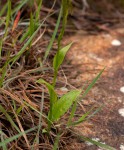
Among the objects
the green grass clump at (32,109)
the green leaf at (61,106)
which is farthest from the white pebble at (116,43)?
the green leaf at (61,106)

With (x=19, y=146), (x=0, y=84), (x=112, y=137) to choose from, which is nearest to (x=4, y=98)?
(x=0, y=84)

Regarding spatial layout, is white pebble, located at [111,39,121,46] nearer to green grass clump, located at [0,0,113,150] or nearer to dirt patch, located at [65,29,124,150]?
dirt patch, located at [65,29,124,150]

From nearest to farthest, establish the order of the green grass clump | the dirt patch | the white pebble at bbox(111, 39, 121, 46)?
1. the green grass clump
2. the dirt patch
3. the white pebble at bbox(111, 39, 121, 46)

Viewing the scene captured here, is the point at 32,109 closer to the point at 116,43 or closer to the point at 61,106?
the point at 61,106

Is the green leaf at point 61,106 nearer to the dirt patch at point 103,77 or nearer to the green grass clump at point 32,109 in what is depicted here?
the green grass clump at point 32,109

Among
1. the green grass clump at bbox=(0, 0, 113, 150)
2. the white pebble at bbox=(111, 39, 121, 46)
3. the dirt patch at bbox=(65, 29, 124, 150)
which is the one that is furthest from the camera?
the white pebble at bbox=(111, 39, 121, 46)

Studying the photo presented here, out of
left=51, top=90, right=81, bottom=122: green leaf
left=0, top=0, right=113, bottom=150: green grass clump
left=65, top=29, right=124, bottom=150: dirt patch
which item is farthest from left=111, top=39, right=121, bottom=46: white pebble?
left=51, top=90, right=81, bottom=122: green leaf

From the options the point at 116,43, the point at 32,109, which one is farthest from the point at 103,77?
the point at 32,109

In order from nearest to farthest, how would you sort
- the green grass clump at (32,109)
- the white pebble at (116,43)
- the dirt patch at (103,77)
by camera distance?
the green grass clump at (32,109), the dirt patch at (103,77), the white pebble at (116,43)
